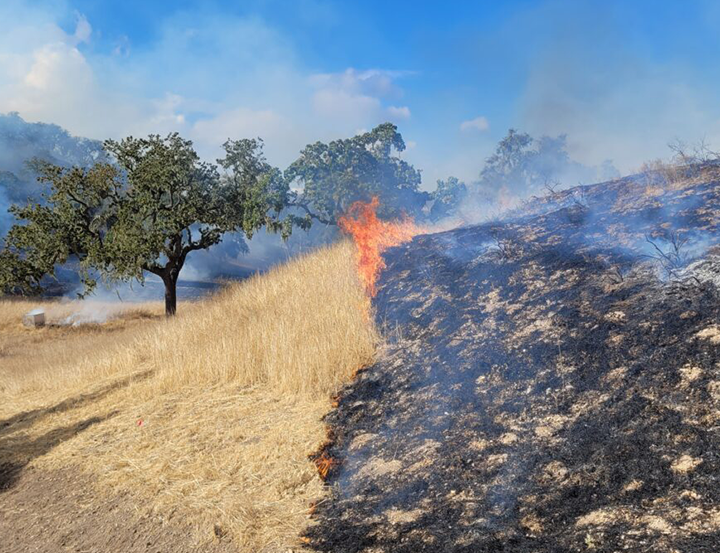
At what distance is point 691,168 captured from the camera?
8273 mm

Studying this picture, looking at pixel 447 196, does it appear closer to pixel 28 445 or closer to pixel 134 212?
pixel 134 212

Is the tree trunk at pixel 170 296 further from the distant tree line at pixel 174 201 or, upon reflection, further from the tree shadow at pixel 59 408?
the tree shadow at pixel 59 408

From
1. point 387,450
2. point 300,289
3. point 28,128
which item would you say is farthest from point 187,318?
point 28,128

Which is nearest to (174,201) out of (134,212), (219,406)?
(134,212)

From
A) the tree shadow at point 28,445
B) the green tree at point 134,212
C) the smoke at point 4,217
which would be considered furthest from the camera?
the smoke at point 4,217

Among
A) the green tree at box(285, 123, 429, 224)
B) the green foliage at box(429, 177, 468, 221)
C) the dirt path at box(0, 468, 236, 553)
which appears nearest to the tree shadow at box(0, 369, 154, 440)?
the dirt path at box(0, 468, 236, 553)

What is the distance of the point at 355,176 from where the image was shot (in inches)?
763

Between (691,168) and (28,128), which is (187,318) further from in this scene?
(28,128)

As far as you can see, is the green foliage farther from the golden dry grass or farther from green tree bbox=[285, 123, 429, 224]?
the golden dry grass

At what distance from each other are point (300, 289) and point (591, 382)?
7.05 metres

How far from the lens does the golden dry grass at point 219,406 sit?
492cm

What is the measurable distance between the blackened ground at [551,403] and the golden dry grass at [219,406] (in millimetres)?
516

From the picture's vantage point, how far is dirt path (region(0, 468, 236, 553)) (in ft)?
14.7

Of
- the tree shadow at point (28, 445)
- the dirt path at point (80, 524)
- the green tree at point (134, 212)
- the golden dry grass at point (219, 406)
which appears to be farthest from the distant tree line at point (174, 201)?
the dirt path at point (80, 524)
